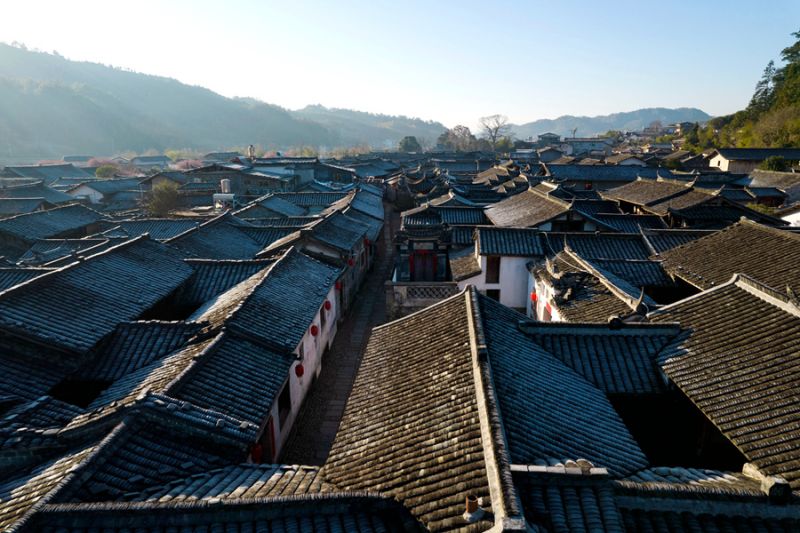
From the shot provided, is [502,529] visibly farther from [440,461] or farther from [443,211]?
[443,211]

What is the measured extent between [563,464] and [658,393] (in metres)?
5.84

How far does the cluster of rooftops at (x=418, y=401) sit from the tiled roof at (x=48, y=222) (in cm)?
1627

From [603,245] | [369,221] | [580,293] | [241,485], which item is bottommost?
[241,485]

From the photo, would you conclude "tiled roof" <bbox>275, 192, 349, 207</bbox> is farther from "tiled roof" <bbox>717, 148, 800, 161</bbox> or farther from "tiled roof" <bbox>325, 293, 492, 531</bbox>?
"tiled roof" <bbox>717, 148, 800, 161</bbox>

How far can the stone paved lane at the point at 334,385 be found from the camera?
17078 mm

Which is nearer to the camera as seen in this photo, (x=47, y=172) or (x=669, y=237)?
(x=669, y=237)

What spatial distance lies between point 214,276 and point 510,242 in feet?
52.5

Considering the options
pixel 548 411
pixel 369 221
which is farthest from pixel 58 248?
pixel 548 411

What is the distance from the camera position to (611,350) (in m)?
14.3

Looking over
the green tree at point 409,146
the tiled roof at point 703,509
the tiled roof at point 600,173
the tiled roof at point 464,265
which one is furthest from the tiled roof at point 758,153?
the green tree at point 409,146

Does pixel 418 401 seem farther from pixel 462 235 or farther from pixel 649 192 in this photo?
pixel 649 192

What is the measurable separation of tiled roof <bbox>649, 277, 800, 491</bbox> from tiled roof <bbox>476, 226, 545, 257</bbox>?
1153 centimetres

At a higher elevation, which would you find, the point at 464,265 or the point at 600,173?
the point at 600,173

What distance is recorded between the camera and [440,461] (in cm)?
933
